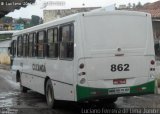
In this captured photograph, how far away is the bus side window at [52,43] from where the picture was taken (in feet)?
42.8

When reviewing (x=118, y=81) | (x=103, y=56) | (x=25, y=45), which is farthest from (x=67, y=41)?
(x=25, y=45)

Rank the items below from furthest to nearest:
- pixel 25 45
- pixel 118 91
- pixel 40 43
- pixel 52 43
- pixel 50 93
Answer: pixel 25 45
pixel 40 43
pixel 50 93
pixel 52 43
pixel 118 91

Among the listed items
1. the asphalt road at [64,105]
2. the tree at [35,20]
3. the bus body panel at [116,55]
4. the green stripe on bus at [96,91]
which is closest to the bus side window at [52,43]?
the asphalt road at [64,105]

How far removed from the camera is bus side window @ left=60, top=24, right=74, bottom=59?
11.7 m

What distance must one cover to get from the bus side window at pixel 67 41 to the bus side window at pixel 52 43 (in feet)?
1.69

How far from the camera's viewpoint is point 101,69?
1142 cm

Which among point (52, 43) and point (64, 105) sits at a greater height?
point (52, 43)

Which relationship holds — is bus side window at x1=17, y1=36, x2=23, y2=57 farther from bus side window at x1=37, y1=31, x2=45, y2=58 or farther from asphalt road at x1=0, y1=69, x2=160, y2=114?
bus side window at x1=37, y1=31, x2=45, y2=58

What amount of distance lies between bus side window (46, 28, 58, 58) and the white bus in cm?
11

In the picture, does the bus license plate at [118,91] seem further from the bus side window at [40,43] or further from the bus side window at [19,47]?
the bus side window at [19,47]

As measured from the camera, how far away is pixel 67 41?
12031 mm

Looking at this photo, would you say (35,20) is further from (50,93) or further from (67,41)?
(67,41)

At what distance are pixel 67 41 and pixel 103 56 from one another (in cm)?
122

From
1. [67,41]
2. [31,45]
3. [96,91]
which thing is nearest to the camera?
[96,91]
